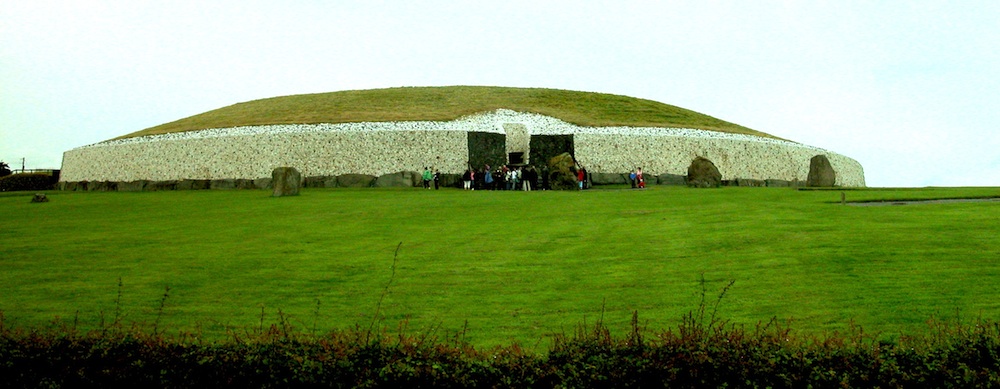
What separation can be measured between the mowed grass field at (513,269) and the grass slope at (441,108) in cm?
2936

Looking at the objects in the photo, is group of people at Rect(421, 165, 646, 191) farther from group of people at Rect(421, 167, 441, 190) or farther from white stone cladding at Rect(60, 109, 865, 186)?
white stone cladding at Rect(60, 109, 865, 186)

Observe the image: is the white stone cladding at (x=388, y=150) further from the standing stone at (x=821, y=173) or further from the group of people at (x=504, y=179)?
the standing stone at (x=821, y=173)

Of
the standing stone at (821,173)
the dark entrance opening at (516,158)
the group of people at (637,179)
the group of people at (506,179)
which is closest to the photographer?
the group of people at (506,179)

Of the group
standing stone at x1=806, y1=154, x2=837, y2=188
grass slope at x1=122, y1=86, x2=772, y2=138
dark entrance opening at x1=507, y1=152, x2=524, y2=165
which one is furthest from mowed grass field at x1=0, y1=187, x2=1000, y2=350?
grass slope at x1=122, y1=86, x2=772, y2=138

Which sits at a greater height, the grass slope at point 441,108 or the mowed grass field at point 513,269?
the grass slope at point 441,108

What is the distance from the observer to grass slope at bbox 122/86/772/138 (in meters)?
54.2

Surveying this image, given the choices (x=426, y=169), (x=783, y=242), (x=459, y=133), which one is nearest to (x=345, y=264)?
(x=783, y=242)

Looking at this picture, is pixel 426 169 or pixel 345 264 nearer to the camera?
pixel 345 264

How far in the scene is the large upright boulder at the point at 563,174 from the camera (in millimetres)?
40812

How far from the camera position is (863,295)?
12.7 m

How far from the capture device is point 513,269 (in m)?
15.3

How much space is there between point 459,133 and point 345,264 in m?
33.1

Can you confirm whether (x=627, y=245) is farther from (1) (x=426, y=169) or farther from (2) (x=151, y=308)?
(1) (x=426, y=169)

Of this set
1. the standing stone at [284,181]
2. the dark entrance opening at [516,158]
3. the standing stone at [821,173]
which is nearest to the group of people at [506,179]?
the dark entrance opening at [516,158]
